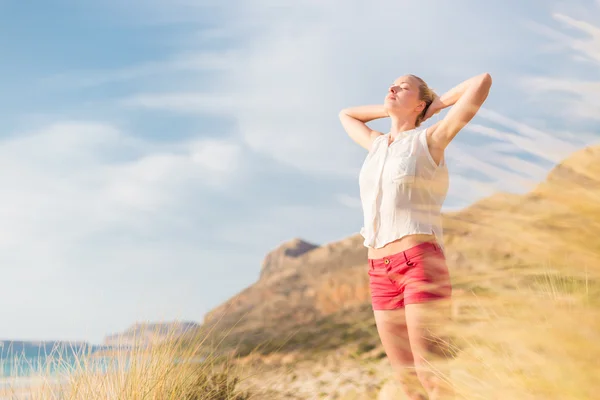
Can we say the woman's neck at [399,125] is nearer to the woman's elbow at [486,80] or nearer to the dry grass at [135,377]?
the woman's elbow at [486,80]

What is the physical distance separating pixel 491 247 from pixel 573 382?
1.18 feet

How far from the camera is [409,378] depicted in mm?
2631

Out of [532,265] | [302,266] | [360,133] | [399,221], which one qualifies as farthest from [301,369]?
[302,266]

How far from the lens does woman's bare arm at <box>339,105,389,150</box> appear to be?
3.10 meters

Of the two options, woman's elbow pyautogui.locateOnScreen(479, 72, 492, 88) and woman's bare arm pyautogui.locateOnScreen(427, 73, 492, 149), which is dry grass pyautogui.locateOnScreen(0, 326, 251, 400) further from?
woman's elbow pyautogui.locateOnScreen(479, 72, 492, 88)

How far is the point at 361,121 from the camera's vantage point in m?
3.32

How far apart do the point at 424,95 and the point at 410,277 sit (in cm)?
91

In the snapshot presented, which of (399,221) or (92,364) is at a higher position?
(399,221)

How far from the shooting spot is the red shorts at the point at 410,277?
2318 millimetres

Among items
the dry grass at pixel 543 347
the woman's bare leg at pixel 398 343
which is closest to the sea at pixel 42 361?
the woman's bare leg at pixel 398 343

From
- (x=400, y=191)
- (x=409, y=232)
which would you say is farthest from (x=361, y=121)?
(x=409, y=232)

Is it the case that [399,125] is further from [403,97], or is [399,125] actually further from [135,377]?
[135,377]

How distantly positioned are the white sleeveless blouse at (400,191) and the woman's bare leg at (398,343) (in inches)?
11.1

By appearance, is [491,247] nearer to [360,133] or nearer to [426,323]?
[426,323]
